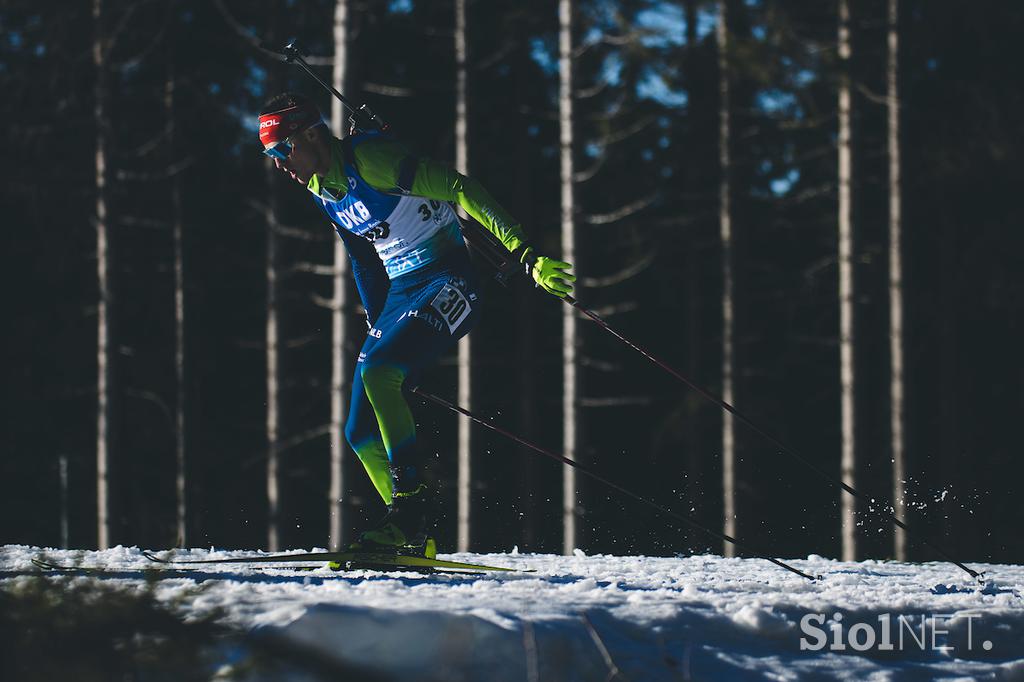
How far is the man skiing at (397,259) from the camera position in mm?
6012

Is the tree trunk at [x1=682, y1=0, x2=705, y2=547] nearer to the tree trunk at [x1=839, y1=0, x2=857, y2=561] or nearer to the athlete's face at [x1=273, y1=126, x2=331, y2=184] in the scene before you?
the tree trunk at [x1=839, y1=0, x2=857, y2=561]

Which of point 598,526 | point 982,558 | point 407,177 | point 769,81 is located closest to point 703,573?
point 407,177

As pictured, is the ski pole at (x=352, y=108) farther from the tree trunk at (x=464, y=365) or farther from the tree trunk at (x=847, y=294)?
the tree trunk at (x=847, y=294)

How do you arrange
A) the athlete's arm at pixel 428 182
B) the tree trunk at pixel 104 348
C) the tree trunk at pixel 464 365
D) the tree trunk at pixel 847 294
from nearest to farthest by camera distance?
1. the athlete's arm at pixel 428 182
2. the tree trunk at pixel 847 294
3. the tree trunk at pixel 464 365
4. the tree trunk at pixel 104 348

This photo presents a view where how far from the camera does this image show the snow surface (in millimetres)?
3975

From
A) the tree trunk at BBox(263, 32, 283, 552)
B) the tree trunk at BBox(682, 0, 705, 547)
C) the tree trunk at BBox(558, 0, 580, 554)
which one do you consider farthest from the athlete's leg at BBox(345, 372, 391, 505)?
the tree trunk at BBox(682, 0, 705, 547)

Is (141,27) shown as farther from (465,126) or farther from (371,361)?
(371,361)

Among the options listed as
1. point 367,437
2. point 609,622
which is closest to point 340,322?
point 367,437

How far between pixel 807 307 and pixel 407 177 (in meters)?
18.0

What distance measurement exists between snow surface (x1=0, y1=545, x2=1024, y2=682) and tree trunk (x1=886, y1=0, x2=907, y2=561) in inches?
313

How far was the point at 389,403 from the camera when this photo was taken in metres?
6.05

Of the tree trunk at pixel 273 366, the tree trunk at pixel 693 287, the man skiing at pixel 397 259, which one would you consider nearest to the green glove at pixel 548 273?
the man skiing at pixel 397 259

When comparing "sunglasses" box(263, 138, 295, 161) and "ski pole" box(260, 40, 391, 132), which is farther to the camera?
"ski pole" box(260, 40, 391, 132)

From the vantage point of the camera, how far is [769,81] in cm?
1620
